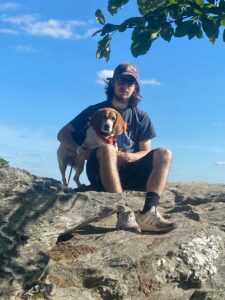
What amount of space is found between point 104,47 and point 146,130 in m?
3.09

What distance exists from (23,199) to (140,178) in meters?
2.09

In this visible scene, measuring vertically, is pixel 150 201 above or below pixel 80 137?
below

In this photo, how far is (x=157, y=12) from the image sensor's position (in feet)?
11.3

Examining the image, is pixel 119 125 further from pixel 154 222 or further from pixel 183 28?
pixel 183 28

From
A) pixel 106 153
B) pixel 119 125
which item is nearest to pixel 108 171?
pixel 106 153

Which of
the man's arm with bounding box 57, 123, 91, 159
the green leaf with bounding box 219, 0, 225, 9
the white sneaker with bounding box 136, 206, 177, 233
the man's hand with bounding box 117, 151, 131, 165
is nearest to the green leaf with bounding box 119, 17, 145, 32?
the green leaf with bounding box 219, 0, 225, 9

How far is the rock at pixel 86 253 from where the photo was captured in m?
3.84

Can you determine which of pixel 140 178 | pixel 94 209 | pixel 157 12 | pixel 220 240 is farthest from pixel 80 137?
pixel 157 12

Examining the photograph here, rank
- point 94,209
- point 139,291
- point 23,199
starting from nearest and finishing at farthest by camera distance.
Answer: point 139,291 → point 23,199 → point 94,209

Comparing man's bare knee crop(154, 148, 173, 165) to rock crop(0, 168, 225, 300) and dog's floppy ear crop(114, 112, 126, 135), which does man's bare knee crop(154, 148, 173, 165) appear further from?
dog's floppy ear crop(114, 112, 126, 135)

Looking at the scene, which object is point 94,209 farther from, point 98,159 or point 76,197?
point 98,159

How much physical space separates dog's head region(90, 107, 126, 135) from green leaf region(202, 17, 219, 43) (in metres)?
3.21

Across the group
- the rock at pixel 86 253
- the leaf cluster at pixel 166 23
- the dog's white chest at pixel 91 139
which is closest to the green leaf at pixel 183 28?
the leaf cluster at pixel 166 23

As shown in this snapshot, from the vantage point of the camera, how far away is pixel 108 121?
21.4ft
